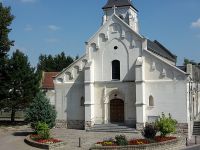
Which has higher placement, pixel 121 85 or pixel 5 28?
pixel 5 28

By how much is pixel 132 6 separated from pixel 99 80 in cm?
1337

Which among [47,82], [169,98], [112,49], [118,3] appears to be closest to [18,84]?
[112,49]

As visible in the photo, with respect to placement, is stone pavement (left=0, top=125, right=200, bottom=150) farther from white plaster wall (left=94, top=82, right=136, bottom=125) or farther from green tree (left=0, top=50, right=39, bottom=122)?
green tree (left=0, top=50, right=39, bottom=122)

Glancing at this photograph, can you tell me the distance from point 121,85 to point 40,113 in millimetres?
8912

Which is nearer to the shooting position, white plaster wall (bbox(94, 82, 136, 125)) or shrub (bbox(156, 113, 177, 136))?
shrub (bbox(156, 113, 177, 136))

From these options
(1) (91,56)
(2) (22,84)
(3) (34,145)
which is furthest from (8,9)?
(3) (34,145)

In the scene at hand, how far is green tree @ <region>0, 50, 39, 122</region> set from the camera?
39781 mm

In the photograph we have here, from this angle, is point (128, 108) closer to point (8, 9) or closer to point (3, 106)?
point (3, 106)

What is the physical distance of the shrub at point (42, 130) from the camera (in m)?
28.7

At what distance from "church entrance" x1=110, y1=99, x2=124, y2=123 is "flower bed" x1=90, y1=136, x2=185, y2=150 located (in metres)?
9.92

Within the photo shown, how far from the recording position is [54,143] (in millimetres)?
26641

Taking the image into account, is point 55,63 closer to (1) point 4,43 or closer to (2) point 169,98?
(1) point 4,43

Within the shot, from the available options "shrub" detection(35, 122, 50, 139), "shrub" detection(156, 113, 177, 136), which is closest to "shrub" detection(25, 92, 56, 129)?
"shrub" detection(35, 122, 50, 139)

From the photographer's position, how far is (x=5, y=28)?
132ft
